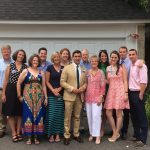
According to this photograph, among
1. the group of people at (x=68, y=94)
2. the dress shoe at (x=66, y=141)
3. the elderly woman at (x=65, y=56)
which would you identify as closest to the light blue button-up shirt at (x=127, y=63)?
the group of people at (x=68, y=94)

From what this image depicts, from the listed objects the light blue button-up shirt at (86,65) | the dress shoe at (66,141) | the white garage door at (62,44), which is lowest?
the dress shoe at (66,141)

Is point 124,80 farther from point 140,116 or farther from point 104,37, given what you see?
point 104,37

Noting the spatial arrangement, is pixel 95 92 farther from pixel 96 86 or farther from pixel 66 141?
pixel 66 141

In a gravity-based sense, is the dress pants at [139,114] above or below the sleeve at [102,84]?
below

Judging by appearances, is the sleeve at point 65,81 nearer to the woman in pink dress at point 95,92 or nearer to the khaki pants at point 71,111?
the khaki pants at point 71,111

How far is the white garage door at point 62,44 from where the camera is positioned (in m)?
12.1

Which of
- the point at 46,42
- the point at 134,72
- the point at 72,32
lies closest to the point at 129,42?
the point at 72,32

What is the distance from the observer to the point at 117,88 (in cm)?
788

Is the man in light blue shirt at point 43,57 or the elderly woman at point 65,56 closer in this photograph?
the elderly woman at point 65,56

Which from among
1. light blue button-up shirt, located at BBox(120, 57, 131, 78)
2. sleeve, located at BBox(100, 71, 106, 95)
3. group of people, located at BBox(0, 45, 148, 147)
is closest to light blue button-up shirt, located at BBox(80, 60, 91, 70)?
group of people, located at BBox(0, 45, 148, 147)

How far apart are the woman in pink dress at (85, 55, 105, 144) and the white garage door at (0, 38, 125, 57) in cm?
422

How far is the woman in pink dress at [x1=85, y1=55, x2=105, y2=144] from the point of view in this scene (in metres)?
7.90

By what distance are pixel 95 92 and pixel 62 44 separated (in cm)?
449

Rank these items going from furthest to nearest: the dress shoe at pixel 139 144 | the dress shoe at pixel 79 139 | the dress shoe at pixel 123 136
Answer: the dress shoe at pixel 123 136
the dress shoe at pixel 79 139
the dress shoe at pixel 139 144
